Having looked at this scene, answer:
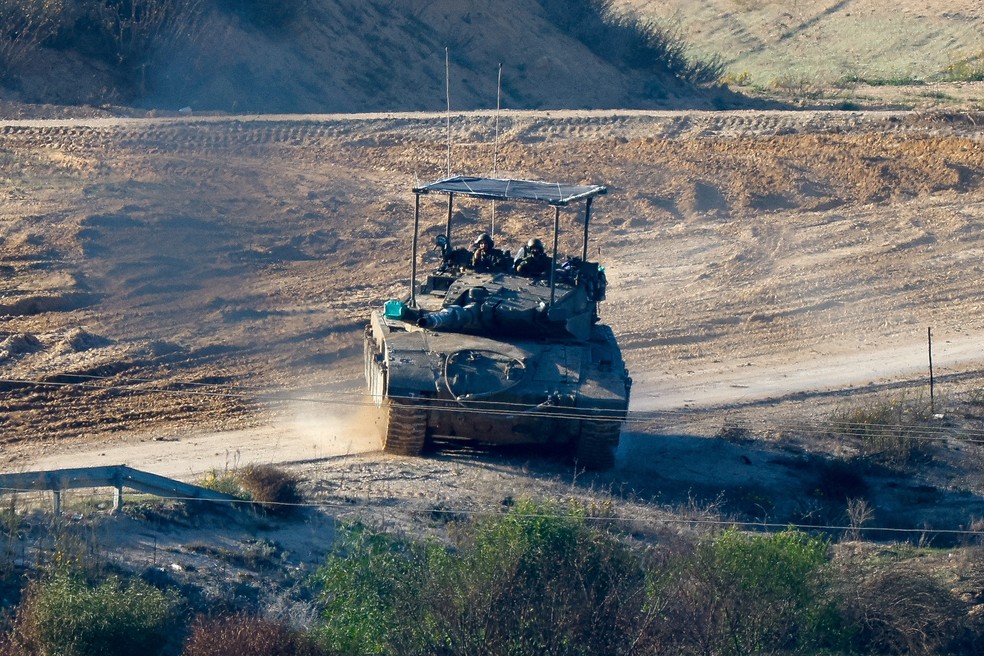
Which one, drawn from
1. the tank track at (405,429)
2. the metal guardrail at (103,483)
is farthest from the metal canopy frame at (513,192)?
the metal guardrail at (103,483)

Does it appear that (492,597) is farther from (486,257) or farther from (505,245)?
(505,245)

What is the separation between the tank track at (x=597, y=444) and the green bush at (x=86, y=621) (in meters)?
6.03

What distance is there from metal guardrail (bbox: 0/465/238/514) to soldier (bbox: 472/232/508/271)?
558cm

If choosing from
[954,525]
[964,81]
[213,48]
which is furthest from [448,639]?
[964,81]

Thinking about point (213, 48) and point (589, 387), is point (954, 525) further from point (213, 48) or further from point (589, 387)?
point (213, 48)

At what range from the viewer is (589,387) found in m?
17.8

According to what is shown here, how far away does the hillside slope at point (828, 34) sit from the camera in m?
55.0

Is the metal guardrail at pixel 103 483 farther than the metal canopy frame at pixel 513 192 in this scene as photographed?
No

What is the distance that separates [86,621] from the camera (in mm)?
12562

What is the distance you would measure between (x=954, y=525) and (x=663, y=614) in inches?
254

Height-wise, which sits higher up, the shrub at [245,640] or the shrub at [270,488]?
the shrub at [270,488]

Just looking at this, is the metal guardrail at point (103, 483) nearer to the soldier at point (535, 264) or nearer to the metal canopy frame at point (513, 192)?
the metal canopy frame at point (513, 192)

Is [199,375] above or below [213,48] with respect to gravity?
below

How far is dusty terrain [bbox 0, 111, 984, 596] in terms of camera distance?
18.6m
